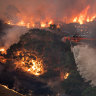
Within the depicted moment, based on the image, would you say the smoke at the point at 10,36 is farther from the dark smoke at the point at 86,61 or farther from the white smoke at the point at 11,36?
the dark smoke at the point at 86,61

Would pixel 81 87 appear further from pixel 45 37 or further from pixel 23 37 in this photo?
pixel 23 37

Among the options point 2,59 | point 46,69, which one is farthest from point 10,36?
point 46,69

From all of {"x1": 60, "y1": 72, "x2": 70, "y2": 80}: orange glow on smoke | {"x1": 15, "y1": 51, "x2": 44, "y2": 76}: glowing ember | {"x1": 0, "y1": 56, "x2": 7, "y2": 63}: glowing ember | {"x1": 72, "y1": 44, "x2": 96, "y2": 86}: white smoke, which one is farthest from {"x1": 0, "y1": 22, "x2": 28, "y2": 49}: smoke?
{"x1": 72, "y1": 44, "x2": 96, "y2": 86}: white smoke

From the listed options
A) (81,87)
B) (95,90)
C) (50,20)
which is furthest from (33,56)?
(50,20)

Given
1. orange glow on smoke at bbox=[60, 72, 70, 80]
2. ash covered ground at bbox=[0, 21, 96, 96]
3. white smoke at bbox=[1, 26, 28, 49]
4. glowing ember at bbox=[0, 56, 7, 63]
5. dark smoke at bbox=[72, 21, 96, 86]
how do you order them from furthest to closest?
orange glow on smoke at bbox=[60, 72, 70, 80]
white smoke at bbox=[1, 26, 28, 49]
glowing ember at bbox=[0, 56, 7, 63]
dark smoke at bbox=[72, 21, 96, 86]
ash covered ground at bbox=[0, 21, 96, 96]

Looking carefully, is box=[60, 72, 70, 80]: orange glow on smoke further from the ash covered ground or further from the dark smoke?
the dark smoke

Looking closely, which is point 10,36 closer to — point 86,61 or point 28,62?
point 28,62
